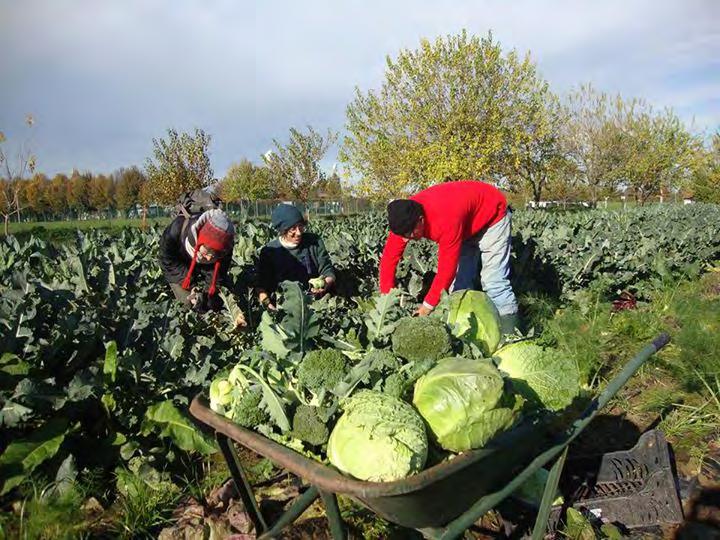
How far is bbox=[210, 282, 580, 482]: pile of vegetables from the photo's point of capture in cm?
169

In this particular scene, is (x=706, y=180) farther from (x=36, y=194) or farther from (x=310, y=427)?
(x=36, y=194)

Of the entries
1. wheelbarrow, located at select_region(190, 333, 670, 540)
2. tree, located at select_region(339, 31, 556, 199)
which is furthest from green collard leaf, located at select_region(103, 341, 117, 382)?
tree, located at select_region(339, 31, 556, 199)

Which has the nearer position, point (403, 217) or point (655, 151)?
point (403, 217)

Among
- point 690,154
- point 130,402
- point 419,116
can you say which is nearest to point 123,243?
point 130,402

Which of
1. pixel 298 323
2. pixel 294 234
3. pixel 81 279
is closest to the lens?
pixel 298 323

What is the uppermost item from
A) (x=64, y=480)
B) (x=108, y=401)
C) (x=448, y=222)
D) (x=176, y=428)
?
(x=448, y=222)

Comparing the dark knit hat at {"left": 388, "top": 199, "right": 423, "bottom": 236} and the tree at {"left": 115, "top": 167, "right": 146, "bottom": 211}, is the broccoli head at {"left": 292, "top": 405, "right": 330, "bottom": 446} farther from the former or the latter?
the tree at {"left": 115, "top": 167, "right": 146, "bottom": 211}

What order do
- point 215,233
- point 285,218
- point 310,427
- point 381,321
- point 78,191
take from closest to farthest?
point 310,427, point 381,321, point 215,233, point 285,218, point 78,191

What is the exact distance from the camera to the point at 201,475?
10.8 feet

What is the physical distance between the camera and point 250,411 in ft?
6.30

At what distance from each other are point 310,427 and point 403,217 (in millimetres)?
2475

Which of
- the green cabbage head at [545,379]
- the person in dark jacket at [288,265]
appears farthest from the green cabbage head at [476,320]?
the person in dark jacket at [288,265]

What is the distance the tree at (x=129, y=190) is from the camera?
234 feet

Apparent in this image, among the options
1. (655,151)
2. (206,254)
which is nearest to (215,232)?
(206,254)
